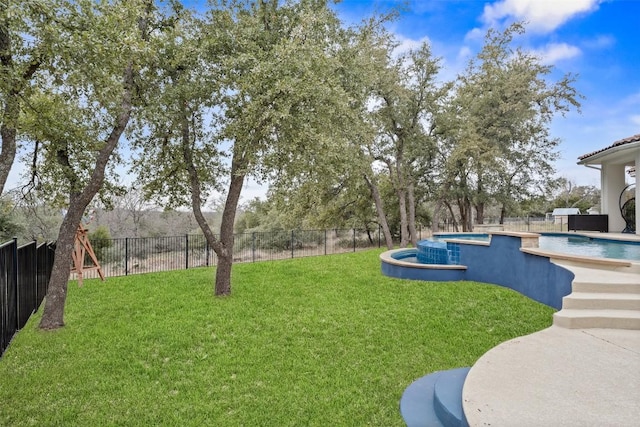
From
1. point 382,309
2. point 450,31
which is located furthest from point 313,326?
point 450,31

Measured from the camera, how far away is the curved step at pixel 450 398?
286 cm

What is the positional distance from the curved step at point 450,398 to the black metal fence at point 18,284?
560 centimetres

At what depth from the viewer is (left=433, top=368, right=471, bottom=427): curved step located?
9.38 feet

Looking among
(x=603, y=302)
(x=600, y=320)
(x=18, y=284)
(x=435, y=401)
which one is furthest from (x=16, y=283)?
(x=603, y=302)

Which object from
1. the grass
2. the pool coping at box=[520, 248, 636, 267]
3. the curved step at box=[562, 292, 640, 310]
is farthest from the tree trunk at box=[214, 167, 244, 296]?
the curved step at box=[562, 292, 640, 310]

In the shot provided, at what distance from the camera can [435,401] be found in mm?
3379

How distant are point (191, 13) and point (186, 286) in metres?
6.19

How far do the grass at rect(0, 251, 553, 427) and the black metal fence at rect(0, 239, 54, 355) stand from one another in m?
0.29

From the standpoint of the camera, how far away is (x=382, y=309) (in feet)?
21.4

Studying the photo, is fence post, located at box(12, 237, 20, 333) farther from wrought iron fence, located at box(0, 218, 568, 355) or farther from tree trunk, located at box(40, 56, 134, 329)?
tree trunk, located at box(40, 56, 134, 329)

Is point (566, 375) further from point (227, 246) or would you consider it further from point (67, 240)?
point (67, 240)

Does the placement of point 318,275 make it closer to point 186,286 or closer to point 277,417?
point 186,286

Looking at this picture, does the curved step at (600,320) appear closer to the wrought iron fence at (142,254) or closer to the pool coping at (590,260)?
the pool coping at (590,260)

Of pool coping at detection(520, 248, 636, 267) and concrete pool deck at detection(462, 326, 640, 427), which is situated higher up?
pool coping at detection(520, 248, 636, 267)
